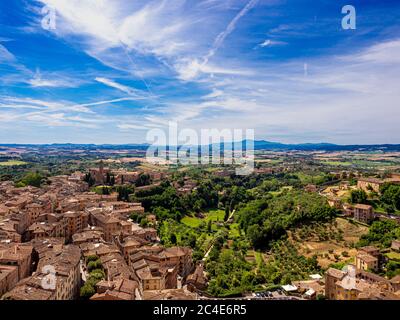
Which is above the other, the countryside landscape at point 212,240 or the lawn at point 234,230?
the countryside landscape at point 212,240

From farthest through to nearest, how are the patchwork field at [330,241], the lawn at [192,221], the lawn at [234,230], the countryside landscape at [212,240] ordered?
1. the lawn at [192,221]
2. the lawn at [234,230]
3. the patchwork field at [330,241]
4. the countryside landscape at [212,240]

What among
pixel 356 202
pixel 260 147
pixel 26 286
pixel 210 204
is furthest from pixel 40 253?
pixel 260 147

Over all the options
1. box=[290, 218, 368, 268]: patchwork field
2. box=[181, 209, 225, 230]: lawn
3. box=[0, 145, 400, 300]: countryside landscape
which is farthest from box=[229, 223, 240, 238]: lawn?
box=[290, 218, 368, 268]: patchwork field

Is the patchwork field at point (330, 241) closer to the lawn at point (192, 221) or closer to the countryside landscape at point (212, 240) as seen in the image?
the countryside landscape at point (212, 240)

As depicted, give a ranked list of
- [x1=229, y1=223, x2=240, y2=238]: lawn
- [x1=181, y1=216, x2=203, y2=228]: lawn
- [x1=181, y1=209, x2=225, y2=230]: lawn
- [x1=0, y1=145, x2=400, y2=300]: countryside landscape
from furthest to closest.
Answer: [x1=181, y1=209, x2=225, y2=230]: lawn, [x1=181, y1=216, x2=203, y2=228]: lawn, [x1=229, y1=223, x2=240, y2=238]: lawn, [x1=0, y1=145, x2=400, y2=300]: countryside landscape

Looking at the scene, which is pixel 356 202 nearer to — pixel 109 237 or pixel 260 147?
pixel 109 237

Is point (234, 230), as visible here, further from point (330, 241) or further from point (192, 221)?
point (330, 241)

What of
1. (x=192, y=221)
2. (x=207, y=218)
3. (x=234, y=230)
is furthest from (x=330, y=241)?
(x=207, y=218)

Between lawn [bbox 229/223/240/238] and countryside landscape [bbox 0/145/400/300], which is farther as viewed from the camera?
lawn [bbox 229/223/240/238]

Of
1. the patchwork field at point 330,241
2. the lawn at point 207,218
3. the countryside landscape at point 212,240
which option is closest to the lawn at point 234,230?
the countryside landscape at point 212,240

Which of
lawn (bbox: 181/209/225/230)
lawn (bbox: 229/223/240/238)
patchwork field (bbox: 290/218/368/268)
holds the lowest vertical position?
lawn (bbox: 229/223/240/238)

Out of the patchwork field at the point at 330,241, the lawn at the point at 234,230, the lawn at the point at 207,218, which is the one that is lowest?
the lawn at the point at 234,230

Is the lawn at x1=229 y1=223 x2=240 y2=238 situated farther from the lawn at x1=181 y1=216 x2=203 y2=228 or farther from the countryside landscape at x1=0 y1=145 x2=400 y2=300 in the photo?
the lawn at x1=181 y1=216 x2=203 y2=228

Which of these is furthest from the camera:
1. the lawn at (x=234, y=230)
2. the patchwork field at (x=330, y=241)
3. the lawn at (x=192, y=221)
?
the lawn at (x=192, y=221)
